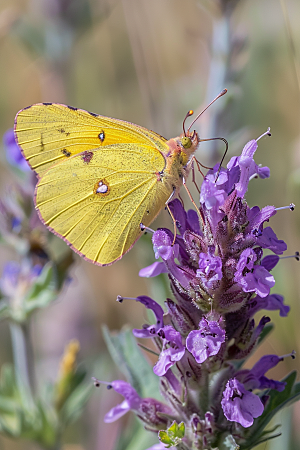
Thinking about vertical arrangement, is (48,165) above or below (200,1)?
below

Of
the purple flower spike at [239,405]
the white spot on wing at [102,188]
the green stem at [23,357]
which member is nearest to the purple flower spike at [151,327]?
the purple flower spike at [239,405]

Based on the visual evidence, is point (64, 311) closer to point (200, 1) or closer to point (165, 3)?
point (200, 1)

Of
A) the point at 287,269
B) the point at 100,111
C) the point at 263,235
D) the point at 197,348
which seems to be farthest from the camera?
the point at 100,111

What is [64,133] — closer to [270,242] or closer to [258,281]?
[270,242]

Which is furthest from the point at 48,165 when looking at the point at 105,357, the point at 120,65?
the point at 120,65

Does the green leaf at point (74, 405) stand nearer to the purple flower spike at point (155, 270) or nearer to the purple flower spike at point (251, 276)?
the purple flower spike at point (155, 270)

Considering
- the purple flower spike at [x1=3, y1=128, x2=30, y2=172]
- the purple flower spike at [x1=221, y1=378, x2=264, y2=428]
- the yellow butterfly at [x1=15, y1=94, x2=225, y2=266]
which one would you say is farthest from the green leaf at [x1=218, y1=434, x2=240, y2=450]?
the purple flower spike at [x1=3, y1=128, x2=30, y2=172]

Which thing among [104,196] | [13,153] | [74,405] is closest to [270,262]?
[104,196]
